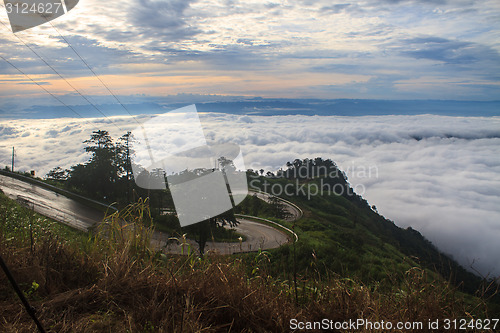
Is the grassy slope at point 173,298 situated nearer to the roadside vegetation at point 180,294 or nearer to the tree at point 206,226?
the roadside vegetation at point 180,294

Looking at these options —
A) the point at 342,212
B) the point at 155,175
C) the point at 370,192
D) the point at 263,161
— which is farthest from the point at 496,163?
the point at 155,175

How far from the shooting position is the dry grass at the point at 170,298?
98.7 inches

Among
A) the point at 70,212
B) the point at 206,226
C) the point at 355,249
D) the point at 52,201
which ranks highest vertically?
the point at 52,201

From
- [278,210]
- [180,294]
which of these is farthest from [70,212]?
[278,210]

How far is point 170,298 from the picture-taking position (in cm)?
283

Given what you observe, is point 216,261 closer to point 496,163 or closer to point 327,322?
point 327,322

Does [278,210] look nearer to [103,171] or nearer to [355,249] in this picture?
[355,249]

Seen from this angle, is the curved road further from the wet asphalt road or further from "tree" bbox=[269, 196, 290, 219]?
"tree" bbox=[269, 196, 290, 219]

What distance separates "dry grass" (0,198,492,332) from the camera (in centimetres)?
251

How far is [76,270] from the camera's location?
316cm

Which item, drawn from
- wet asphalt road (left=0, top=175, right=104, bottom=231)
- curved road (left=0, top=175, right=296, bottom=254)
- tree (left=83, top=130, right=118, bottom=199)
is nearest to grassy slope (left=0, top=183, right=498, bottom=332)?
curved road (left=0, top=175, right=296, bottom=254)

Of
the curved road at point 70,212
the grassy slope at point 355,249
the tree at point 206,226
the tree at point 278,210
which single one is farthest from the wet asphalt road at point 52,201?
the tree at point 278,210

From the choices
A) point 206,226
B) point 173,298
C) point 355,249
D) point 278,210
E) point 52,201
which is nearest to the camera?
point 173,298

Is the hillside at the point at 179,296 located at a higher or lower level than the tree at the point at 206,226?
higher
